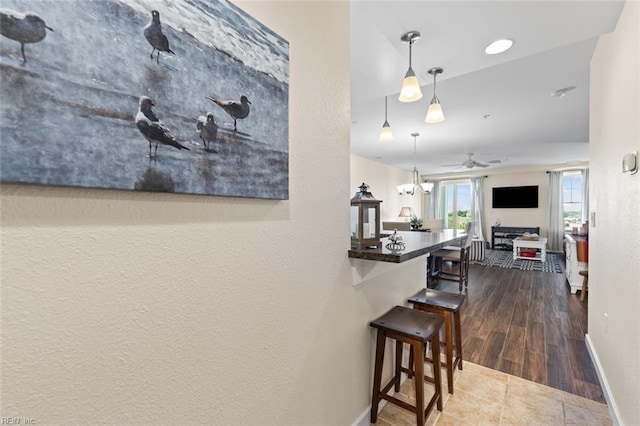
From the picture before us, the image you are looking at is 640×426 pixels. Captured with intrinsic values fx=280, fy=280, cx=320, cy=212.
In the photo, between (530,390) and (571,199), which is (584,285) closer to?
(530,390)

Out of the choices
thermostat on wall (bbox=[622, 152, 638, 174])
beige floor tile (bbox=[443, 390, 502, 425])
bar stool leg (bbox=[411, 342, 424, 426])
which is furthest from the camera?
beige floor tile (bbox=[443, 390, 502, 425])

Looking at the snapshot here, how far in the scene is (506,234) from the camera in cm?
833

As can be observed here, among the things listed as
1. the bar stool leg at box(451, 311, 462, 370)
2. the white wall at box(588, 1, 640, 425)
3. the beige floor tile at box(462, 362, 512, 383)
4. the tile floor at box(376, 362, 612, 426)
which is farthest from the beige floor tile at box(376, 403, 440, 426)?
the white wall at box(588, 1, 640, 425)

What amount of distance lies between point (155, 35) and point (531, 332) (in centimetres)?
373

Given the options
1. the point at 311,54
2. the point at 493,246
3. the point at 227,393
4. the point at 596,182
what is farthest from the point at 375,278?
the point at 493,246

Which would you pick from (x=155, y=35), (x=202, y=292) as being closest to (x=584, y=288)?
(x=202, y=292)

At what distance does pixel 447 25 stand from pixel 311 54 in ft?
3.62

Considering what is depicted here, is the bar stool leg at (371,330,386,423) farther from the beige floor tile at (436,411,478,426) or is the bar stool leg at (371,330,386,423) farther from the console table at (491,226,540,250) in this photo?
the console table at (491,226,540,250)

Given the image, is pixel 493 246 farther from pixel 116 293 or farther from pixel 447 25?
pixel 116 293

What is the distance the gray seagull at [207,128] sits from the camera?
77 centimetres

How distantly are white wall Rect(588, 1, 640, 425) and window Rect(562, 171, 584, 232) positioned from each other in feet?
23.7

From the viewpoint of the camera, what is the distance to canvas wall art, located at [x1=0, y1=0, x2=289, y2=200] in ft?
1.67

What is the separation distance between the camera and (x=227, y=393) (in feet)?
2.94

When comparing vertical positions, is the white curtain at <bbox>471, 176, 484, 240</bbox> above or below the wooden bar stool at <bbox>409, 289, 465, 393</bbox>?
above
